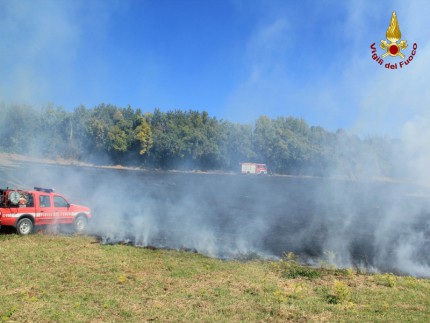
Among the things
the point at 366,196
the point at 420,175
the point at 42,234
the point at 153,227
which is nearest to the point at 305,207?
the point at 420,175

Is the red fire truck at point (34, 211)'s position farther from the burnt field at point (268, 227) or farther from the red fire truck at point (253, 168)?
the red fire truck at point (253, 168)

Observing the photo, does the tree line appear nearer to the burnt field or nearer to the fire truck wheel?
the burnt field

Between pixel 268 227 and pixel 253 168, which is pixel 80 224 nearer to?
pixel 268 227

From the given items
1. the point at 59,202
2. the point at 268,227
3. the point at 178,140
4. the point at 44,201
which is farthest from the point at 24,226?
the point at 178,140

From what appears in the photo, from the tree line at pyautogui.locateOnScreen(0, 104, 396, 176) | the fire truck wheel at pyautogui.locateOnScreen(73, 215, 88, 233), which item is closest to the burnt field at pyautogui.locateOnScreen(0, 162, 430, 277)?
the fire truck wheel at pyautogui.locateOnScreen(73, 215, 88, 233)

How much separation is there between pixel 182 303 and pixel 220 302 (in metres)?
1.14

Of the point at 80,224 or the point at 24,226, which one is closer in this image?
the point at 24,226

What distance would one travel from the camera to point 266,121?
132 meters

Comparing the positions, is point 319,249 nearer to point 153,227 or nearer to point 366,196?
point 153,227

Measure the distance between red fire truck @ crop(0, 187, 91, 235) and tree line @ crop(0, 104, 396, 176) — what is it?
254ft

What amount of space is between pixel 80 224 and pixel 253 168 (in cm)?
10651

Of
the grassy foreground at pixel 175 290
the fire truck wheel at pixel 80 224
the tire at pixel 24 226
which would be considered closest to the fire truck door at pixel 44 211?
the tire at pixel 24 226

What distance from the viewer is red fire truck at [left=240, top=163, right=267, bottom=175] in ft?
408

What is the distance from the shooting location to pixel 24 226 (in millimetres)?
Result: 18547
